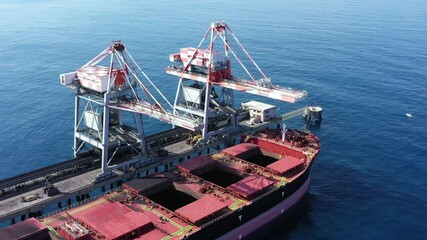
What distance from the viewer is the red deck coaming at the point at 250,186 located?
2923 inches

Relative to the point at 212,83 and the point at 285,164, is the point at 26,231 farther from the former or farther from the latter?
the point at 212,83

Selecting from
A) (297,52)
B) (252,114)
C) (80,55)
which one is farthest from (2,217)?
(297,52)

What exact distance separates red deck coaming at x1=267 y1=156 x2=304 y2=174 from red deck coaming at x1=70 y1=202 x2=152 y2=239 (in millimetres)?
31776

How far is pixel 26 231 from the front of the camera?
58.0m

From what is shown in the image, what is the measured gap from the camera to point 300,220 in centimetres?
8019

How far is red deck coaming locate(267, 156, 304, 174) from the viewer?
8444 centimetres

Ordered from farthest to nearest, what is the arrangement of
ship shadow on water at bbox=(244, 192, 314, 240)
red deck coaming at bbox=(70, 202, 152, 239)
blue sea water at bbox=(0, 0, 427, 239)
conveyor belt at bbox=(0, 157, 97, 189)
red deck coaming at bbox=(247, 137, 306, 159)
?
red deck coaming at bbox=(247, 137, 306, 159) < blue sea water at bbox=(0, 0, 427, 239) < ship shadow on water at bbox=(244, 192, 314, 240) < conveyor belt at bbox=(0, 157, 97, 189) < red deck coaming at bbox=(70, 202, 152, 239)

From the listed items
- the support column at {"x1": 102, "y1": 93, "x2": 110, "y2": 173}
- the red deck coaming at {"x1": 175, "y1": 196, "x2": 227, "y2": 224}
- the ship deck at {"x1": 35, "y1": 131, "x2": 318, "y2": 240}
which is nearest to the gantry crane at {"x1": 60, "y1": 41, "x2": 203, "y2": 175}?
the support column at {"x1": 102, "y1": 93, "x2": 110, "y2": 173}

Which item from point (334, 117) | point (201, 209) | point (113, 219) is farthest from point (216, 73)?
point (113, 219)

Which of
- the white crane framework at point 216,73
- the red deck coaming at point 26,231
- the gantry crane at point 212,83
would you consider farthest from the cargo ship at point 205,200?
the white crane framework at point 216,73

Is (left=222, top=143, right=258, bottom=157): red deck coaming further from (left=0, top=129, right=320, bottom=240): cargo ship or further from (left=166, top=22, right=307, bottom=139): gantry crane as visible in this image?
(left=166, top=22, right=307, bottom=139): gantry crane

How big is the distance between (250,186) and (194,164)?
14.0 meters

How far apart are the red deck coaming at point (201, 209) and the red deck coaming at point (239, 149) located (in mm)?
21811

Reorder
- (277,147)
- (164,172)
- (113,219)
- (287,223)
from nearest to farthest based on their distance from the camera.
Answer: (113,219), (287,223), (164,172), (277,147)
